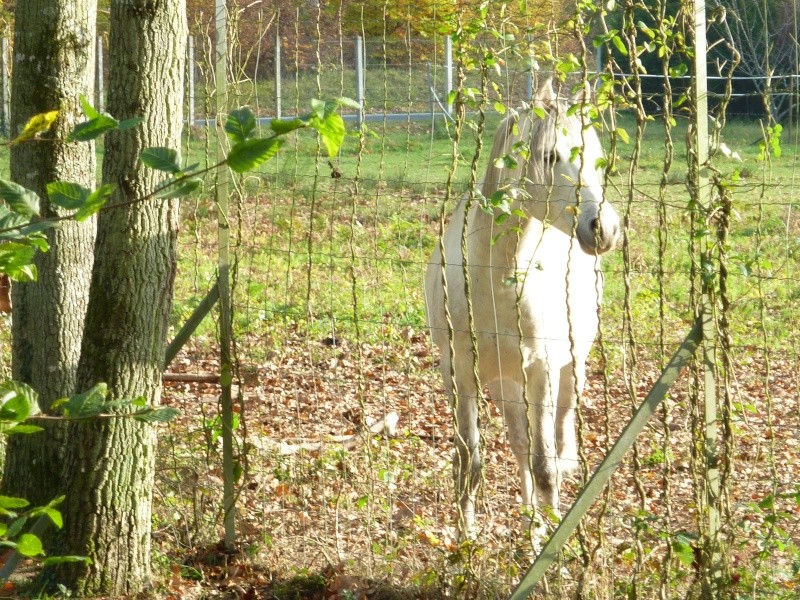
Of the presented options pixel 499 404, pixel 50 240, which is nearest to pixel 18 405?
pixel 50 240

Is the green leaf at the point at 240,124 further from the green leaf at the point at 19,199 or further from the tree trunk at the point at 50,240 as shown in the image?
the tree trunk at the point at 50,240

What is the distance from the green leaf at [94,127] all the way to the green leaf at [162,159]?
64mm

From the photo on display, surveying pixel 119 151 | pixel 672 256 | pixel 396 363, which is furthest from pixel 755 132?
pixel 672 256

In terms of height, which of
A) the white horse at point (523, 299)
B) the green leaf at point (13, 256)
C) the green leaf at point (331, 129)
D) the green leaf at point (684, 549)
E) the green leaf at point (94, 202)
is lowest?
the green leaf at point (684, 549)

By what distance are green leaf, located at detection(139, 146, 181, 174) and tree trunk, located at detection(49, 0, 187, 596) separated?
220 cm

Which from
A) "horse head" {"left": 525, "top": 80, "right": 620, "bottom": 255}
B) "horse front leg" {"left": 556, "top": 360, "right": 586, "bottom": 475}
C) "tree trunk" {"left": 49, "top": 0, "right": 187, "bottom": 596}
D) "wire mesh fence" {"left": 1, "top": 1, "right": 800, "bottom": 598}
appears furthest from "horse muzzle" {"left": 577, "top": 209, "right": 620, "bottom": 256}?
"tree trunk" {"left": 49, "top": 0, "right": 187, "bottom": 596}

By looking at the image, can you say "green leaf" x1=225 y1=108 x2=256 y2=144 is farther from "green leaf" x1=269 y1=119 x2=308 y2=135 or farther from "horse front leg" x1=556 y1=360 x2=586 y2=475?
"horse front leg" x1=556 y1=360 x2=586 y2=475

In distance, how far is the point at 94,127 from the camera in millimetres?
1383

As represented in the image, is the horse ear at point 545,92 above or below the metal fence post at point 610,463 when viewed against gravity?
above

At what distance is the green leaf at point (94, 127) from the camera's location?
137 cm

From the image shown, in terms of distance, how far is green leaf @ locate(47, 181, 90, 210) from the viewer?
4.58 feet

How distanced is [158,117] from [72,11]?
0.78 meters

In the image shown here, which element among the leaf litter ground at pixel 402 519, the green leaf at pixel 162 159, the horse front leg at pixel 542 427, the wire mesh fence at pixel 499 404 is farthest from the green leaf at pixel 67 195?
the horse front leg at pixel 542 427

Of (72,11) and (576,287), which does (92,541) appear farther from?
(576,287)
